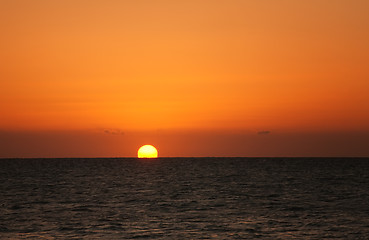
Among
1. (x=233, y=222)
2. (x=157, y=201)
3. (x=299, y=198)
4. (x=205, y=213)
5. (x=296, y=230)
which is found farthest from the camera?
(x=299, y=198)

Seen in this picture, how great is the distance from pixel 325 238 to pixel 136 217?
18.1 m

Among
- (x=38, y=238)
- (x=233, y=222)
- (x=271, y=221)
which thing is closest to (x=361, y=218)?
(x=271, y=221)

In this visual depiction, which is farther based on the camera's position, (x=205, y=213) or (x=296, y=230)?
(x=205, y=213)

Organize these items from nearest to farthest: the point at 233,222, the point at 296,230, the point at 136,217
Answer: the point at 296,230, the point at 233,222, the point at 136,217

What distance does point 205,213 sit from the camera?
162ft

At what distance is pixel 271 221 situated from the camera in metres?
43.7

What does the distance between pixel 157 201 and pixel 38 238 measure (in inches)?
1107

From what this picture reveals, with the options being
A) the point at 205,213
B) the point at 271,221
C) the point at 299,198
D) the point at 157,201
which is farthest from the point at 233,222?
the point at 299,198

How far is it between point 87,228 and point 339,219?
2259 cm

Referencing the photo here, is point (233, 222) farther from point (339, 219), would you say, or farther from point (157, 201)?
point (157, 201)

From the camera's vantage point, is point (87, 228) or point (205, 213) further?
point (205, 213)

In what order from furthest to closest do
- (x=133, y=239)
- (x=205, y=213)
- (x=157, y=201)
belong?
(x=157, y=201)
(x=205, y=213)
(x=133, y=239)

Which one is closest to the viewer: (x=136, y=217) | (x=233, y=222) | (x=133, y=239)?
(x=133, y=239)

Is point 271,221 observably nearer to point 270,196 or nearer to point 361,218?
point 361,218
